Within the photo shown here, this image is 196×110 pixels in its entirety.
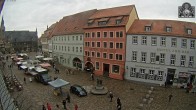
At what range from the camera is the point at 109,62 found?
39469 millimetres

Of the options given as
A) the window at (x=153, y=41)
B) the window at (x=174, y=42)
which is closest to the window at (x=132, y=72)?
the window at (x=153, y=41)

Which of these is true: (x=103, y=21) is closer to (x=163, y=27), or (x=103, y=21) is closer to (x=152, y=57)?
(x=163, y=27)

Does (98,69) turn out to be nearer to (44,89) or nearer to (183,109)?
(44,89)

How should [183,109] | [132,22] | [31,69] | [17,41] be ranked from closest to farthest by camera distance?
1. [183,109]
2. [132,22]
3. [31,69]
4. [17,41]

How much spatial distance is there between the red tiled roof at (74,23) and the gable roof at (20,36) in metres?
51.7

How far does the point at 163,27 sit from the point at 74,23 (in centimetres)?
2525

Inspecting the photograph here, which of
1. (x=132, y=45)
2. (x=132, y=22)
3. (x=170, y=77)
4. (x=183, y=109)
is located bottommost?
(x=183, y=109)

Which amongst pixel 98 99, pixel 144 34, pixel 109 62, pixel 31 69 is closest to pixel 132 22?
pixel 144 34

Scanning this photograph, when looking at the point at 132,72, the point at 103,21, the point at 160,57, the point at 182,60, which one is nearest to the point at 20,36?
the point at 103,21

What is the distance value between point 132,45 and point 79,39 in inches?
622

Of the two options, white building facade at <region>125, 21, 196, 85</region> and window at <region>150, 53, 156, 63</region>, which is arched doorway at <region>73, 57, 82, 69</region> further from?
window at <region>150, 53, 156, 63</region>

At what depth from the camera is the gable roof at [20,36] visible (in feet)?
334

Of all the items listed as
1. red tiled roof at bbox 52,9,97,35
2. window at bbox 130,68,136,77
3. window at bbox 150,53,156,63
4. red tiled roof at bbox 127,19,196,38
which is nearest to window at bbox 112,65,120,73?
window at bbox 130,68,136,77

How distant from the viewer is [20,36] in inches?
4112
